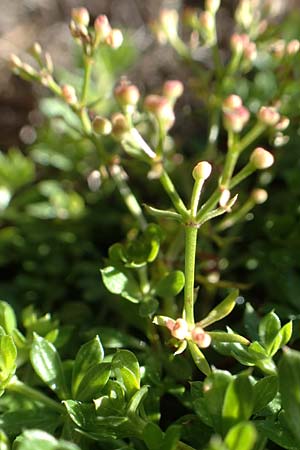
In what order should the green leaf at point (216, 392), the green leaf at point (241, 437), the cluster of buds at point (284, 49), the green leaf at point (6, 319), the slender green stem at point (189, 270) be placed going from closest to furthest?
the green leaf at point (241, 437) < the green leaf at point (216, 392) < the slender green stem at point (189, 270) < the green leaf at point (6, 319) < the cluster of buds at point (284, 49)

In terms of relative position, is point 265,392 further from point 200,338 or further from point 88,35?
point 88,35

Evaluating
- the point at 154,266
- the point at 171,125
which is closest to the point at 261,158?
the point at 171,125

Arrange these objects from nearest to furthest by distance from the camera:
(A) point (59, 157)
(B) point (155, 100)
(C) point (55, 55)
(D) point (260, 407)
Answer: (D) point (260, 407) < (B) point (155, 100) < (A) point (59, 157) < (C) point (55, 55)

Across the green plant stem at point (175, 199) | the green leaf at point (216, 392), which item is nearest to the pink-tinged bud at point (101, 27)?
the green plant stem at point (175, 199)

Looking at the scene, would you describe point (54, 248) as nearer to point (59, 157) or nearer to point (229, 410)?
point (59, 157)

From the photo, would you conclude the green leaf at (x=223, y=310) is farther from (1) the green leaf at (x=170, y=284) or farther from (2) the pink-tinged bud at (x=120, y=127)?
(2) the pink-tinged bud at (x=120, y=127)

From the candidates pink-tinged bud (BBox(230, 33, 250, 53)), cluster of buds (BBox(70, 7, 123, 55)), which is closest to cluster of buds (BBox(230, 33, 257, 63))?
pink-tinged bud (BBox(230, 33, 250, 53))

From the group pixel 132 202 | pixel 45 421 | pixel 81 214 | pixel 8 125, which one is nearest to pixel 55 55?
A: pixel 8 125
